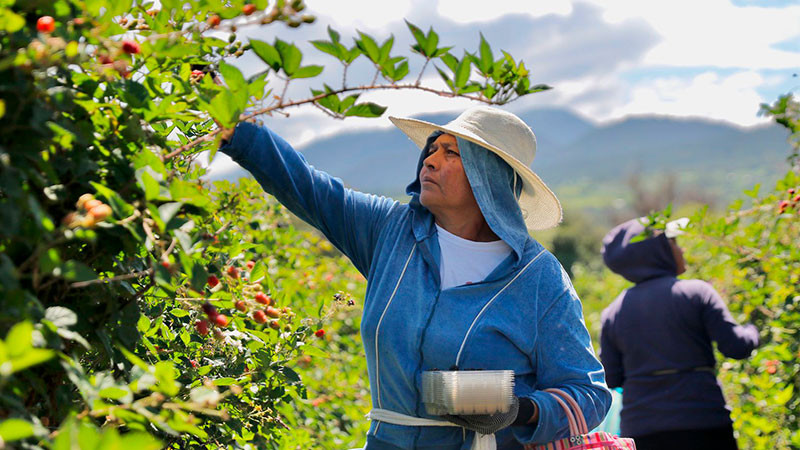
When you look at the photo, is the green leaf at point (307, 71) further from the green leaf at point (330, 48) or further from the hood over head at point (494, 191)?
the hood over head at point (494, 191)

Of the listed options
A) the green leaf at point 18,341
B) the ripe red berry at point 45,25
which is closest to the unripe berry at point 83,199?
the ripe red berry at point 45,25

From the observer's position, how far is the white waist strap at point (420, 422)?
1.88 m

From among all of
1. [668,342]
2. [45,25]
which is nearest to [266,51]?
[45,25]

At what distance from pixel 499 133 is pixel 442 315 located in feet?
1.75

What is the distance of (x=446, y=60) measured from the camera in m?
1.37

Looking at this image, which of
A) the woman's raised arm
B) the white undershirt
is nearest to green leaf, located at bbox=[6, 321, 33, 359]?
the woman's raised arm

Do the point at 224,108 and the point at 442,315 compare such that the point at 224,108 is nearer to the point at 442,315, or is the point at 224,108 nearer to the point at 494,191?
the point at 442,315

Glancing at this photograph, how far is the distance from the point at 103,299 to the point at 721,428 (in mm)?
3097

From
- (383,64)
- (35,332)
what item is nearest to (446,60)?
(383,64)

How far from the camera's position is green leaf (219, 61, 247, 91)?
1183mm

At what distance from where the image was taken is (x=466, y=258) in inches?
84.0

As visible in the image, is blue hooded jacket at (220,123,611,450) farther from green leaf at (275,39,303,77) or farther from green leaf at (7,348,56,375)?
green leaf at (7,348,56,375)

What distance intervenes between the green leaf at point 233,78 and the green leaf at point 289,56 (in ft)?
0.22

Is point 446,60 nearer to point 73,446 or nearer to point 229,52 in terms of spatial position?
point 229,52
